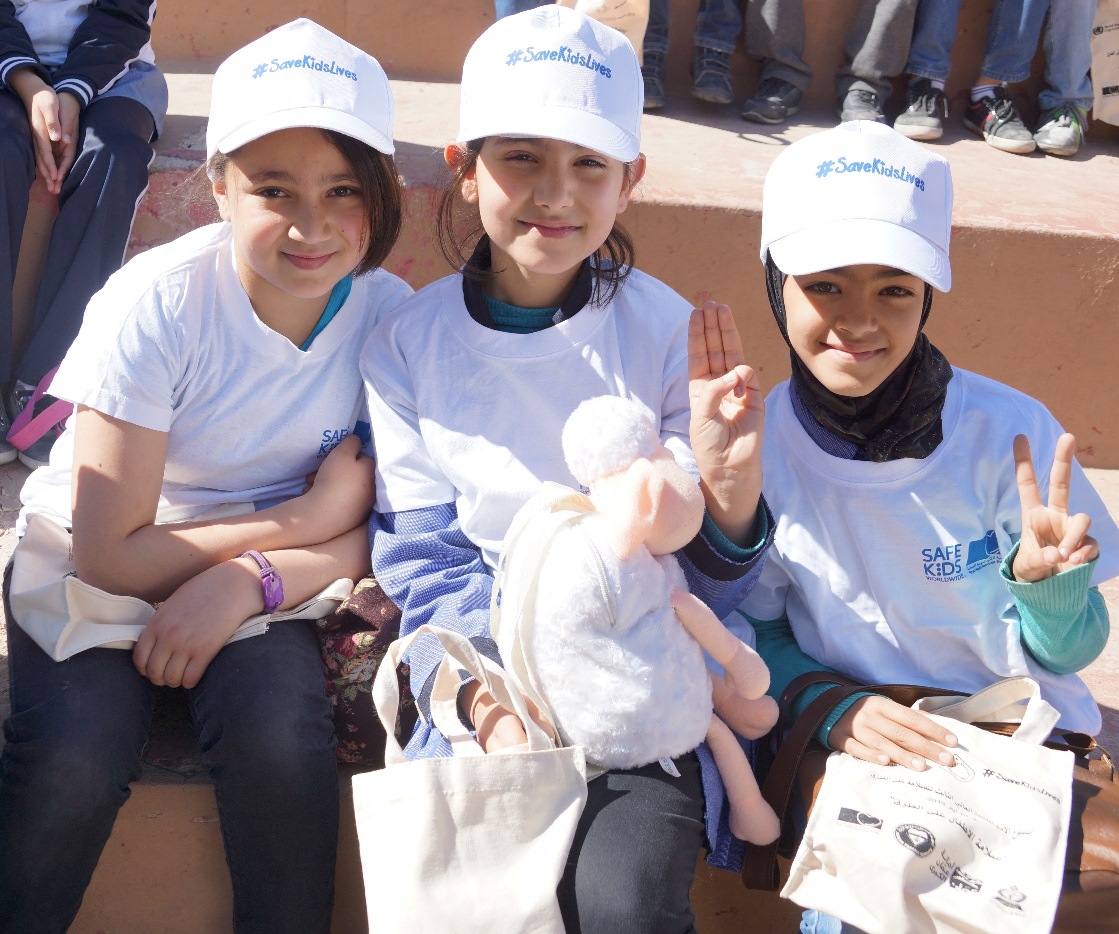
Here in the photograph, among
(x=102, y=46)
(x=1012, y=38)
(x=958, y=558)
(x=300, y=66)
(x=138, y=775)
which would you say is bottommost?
(x=138, y=775)

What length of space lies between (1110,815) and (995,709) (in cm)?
19

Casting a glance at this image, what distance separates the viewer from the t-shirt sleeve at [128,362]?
1742 mm

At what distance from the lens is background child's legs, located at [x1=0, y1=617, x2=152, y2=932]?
5.17 ft

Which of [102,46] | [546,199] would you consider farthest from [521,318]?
[102,46]

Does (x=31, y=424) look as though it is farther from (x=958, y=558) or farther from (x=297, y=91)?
(x=958, y=558)

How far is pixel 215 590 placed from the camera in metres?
1.77

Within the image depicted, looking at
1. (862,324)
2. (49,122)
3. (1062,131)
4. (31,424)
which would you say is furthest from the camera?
(1062,131)

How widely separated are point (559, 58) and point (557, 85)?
43mm

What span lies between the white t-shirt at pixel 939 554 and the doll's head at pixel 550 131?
0.53m

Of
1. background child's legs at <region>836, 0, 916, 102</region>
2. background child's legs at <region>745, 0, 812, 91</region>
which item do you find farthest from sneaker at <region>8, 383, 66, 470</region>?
background child's legs at <region>836, 0, 916, 102</region>

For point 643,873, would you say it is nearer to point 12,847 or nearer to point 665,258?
point 12,847

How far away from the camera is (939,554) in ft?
5.66

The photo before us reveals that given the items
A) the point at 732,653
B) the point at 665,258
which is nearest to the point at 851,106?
the point at 665,258

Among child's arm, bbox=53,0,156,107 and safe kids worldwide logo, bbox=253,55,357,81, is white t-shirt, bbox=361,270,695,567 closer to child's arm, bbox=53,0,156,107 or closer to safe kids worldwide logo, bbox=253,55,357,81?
safe kids worldwide logo, bbox=253,55,357,81
